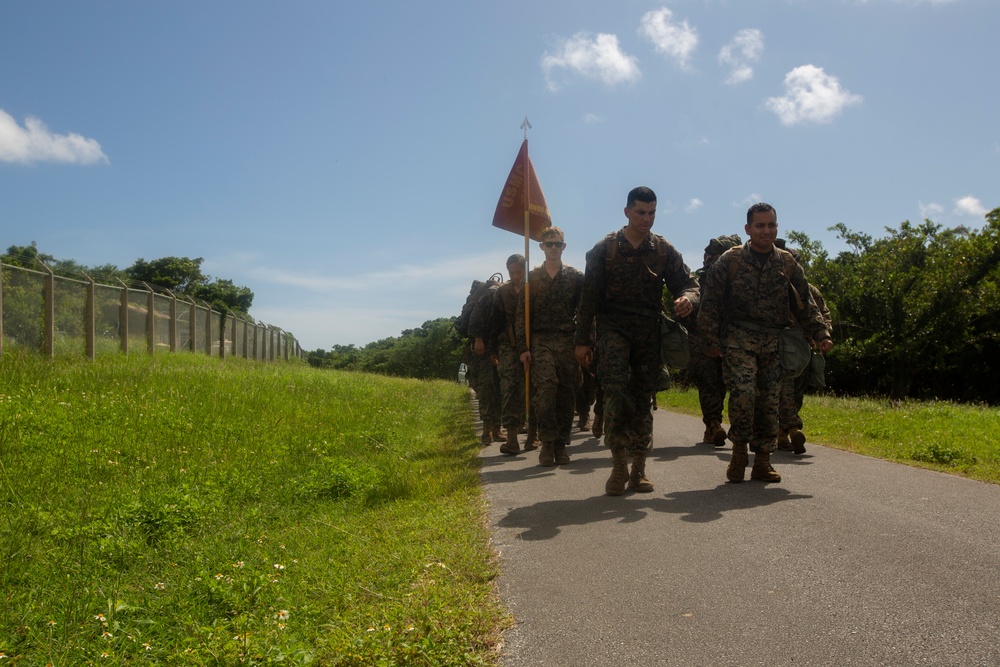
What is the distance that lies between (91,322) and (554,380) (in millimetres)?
11045

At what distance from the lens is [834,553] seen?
13.0ft

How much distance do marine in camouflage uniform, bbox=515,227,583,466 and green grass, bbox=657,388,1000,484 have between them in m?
2.97

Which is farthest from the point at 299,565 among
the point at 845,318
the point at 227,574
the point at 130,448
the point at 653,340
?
the point at 845,318

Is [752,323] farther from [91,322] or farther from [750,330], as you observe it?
[91,322]

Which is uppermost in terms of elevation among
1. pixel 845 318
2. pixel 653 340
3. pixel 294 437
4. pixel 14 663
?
pixel 845 318

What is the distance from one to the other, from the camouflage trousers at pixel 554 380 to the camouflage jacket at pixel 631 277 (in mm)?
1804

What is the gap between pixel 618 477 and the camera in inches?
233

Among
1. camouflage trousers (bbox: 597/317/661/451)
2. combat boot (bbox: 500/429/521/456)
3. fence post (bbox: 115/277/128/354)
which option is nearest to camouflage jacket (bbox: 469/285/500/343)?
combat boot (bbox: 500/429/521/456)

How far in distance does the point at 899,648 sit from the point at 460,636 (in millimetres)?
1469

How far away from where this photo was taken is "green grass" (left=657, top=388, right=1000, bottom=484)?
7410 millimetres

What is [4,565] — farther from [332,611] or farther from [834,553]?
[834,553]

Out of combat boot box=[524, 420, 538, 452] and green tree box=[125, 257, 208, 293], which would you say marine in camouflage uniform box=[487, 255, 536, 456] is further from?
green tree box=[125, 257, 208, 293]

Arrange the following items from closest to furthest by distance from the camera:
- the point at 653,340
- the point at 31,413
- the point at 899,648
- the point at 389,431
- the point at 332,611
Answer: the point at 899,648
the point at 332,611
the point at 653,340
the point at 31,413
the point at 389,431

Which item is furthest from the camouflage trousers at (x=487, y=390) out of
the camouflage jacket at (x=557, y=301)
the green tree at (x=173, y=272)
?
the green tree at (x=173, y=272)
